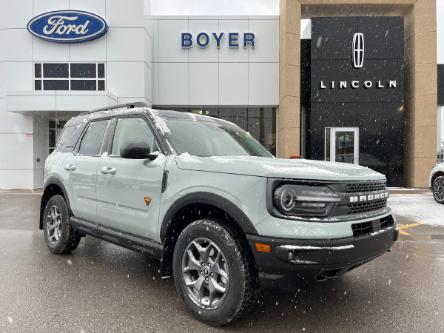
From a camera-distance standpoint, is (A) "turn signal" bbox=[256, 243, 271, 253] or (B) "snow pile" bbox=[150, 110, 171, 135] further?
(B) "snow pile" bbox=[150, 110, 171, 135]

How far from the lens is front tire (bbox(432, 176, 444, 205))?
34.2 feet

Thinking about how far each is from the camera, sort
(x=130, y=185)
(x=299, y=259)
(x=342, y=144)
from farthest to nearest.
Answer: (x=342, y=144)
(x=130, y=185)
(x=299, y=259)

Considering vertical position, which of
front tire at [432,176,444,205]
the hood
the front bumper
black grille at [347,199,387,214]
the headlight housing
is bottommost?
front tire at [432,176,444,205]

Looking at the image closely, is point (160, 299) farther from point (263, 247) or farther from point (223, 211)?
point (263, 247)

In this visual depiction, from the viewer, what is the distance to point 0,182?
17.4 metres

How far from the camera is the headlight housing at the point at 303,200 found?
9.20 feet

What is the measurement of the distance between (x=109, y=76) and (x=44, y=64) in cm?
306

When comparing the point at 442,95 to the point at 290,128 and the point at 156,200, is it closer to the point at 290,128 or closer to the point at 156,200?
the point at 290,128

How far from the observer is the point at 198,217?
134 inches

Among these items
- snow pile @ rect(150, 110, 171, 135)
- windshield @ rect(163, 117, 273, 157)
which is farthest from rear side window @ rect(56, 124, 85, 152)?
windshield @ rect(163, 117, 273, 157)

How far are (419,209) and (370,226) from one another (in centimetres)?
783

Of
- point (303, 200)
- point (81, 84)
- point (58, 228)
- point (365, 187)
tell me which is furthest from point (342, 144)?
point (303, 200)

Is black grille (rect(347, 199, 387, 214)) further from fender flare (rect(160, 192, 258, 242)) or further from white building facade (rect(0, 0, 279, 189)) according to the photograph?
white building facade (rect(0, 0, 279, 189))

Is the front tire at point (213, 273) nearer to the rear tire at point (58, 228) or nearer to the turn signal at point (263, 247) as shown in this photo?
the turn signal at point (263, 247)
